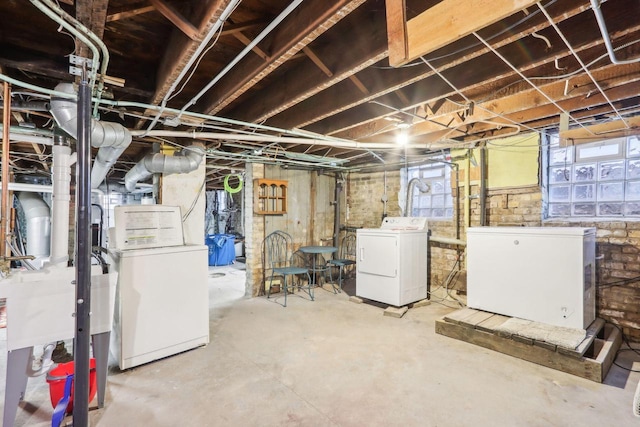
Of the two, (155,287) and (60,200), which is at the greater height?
(60,200)

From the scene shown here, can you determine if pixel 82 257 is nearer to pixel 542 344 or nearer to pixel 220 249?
pixel 542 344

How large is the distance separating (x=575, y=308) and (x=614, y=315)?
78 centimetres

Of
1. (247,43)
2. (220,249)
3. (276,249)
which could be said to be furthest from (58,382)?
(220,249)

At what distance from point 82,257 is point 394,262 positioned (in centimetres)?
326

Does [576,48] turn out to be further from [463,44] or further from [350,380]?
[350,380]

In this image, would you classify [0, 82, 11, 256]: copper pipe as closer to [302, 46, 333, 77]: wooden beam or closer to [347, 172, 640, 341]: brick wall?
[302, 46, 333, 77]: wooden beam

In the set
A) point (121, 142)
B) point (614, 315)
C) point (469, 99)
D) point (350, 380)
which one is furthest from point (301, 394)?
point (614, 315)

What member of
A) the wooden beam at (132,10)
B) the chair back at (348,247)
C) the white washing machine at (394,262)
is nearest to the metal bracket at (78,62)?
the wooden beam at (132,10)

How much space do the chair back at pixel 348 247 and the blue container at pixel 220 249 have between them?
3.09 m

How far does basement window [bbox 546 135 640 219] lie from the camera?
3.08 m

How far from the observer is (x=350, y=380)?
7.92ft

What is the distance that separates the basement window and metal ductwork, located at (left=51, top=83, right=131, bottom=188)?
169 inches

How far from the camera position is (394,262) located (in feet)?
13.2

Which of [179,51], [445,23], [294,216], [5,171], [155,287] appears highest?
[179,51]
